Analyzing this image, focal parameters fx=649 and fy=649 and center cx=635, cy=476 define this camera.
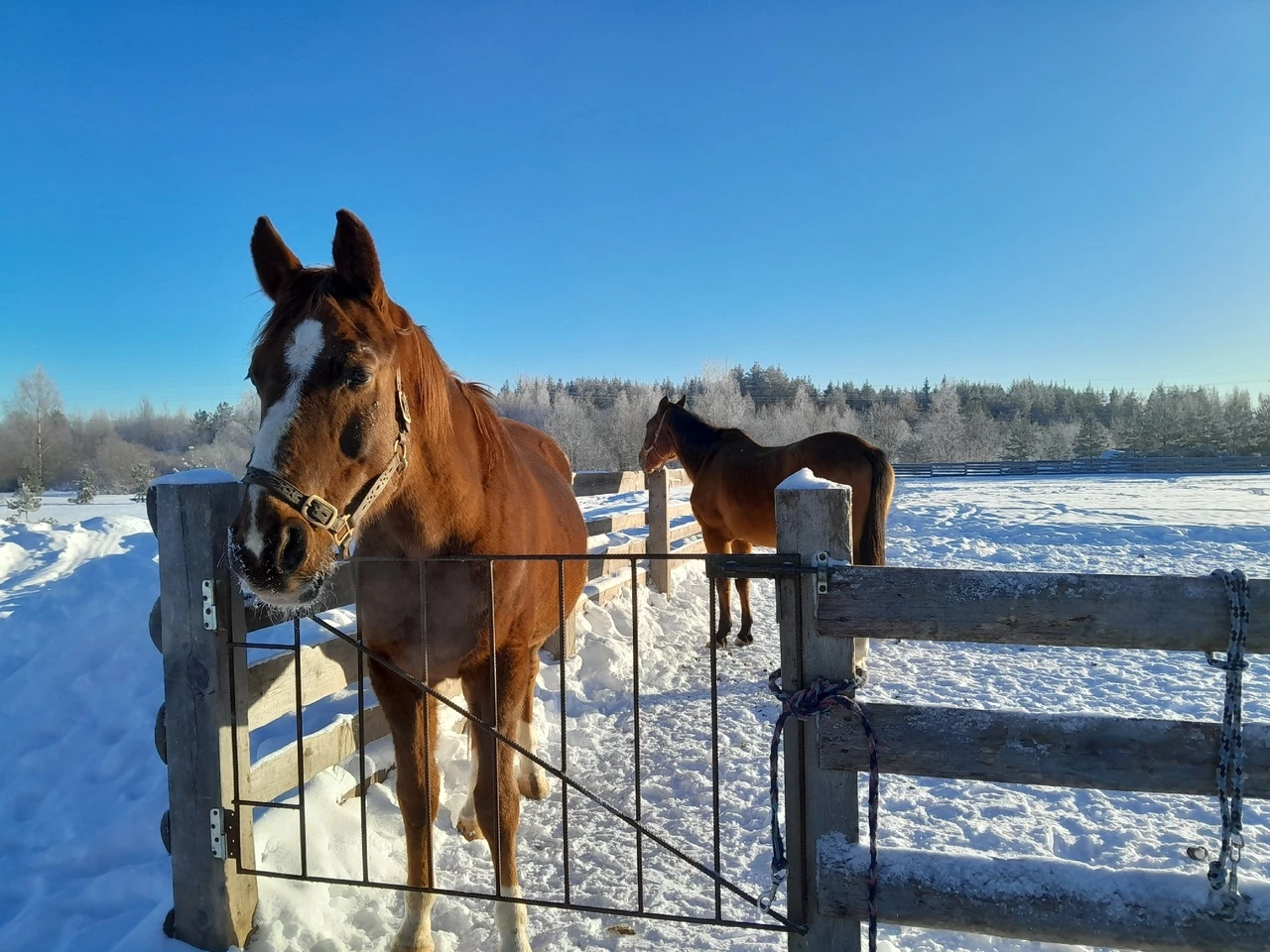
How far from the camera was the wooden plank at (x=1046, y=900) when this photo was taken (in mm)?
1399

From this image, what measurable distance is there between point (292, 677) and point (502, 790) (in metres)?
1.04

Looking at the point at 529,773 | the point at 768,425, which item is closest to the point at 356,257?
the point at 529,773

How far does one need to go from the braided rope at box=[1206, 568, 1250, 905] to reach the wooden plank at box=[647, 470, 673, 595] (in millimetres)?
6499

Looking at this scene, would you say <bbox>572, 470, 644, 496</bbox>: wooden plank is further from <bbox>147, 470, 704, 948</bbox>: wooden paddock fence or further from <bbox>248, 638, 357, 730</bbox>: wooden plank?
<bbox>147, 470, 704, 948</bbox>: wooden paddock fence

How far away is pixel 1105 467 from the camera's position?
116 ft

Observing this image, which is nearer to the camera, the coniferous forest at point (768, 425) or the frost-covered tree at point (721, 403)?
the coniferous forest at point (768, 425)

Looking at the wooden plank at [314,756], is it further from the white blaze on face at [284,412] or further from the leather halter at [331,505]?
the white blaze on face at [284,412]

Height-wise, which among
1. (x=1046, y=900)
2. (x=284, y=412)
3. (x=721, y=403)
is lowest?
(x=1046, y=900)

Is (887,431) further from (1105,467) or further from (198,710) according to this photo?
(198,710)

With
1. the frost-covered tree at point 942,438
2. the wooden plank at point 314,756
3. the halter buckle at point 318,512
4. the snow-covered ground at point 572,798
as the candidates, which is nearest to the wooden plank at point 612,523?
the snow-covered ground at point 572,798

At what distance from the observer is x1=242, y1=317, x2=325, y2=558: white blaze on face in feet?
5.34

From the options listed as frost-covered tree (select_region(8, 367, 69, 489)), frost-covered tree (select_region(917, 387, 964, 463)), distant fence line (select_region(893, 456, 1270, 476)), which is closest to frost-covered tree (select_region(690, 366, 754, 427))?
frost-covered tree (select_region(917, 387, 964, 463))

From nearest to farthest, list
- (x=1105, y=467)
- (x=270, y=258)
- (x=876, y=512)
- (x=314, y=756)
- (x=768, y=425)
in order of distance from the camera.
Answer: (x=270, y=258) < (x=314, y=756) < (x=876, y=512) < (x=1105, y=467) < (x=768, y=425)

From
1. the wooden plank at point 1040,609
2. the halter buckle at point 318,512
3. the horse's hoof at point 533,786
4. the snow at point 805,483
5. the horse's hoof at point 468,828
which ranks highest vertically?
the snow at point 805,483
